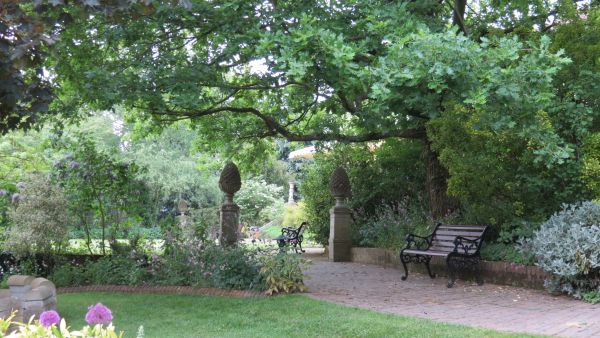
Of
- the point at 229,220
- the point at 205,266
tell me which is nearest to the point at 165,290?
the point at 205,266

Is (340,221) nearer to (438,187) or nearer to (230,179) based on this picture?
(438,187)

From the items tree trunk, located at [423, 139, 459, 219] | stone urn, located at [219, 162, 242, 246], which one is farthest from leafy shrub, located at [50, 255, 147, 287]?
tree trunk, located at [423, 139, 459, 219]

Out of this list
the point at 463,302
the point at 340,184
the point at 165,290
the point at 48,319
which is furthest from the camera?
the point at 340,184

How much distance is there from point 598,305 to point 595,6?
236 inches

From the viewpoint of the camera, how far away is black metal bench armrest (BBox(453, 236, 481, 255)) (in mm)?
9664

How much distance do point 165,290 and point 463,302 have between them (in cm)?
458

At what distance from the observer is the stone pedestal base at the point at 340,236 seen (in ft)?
46.2

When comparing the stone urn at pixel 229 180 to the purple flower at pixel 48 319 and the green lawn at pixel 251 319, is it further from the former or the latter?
the purple flower at pixel 48 319

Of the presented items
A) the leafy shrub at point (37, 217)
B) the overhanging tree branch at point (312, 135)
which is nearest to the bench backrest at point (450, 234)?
the overhanging tree branch at point (312, 135)

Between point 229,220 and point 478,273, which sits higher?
point 229,220

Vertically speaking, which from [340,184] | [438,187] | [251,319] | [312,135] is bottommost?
[251,319]

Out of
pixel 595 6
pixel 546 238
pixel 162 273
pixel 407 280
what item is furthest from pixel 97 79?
pixel 595 6

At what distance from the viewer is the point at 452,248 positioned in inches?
409

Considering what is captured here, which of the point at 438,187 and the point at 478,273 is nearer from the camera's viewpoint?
the point at 478,273
